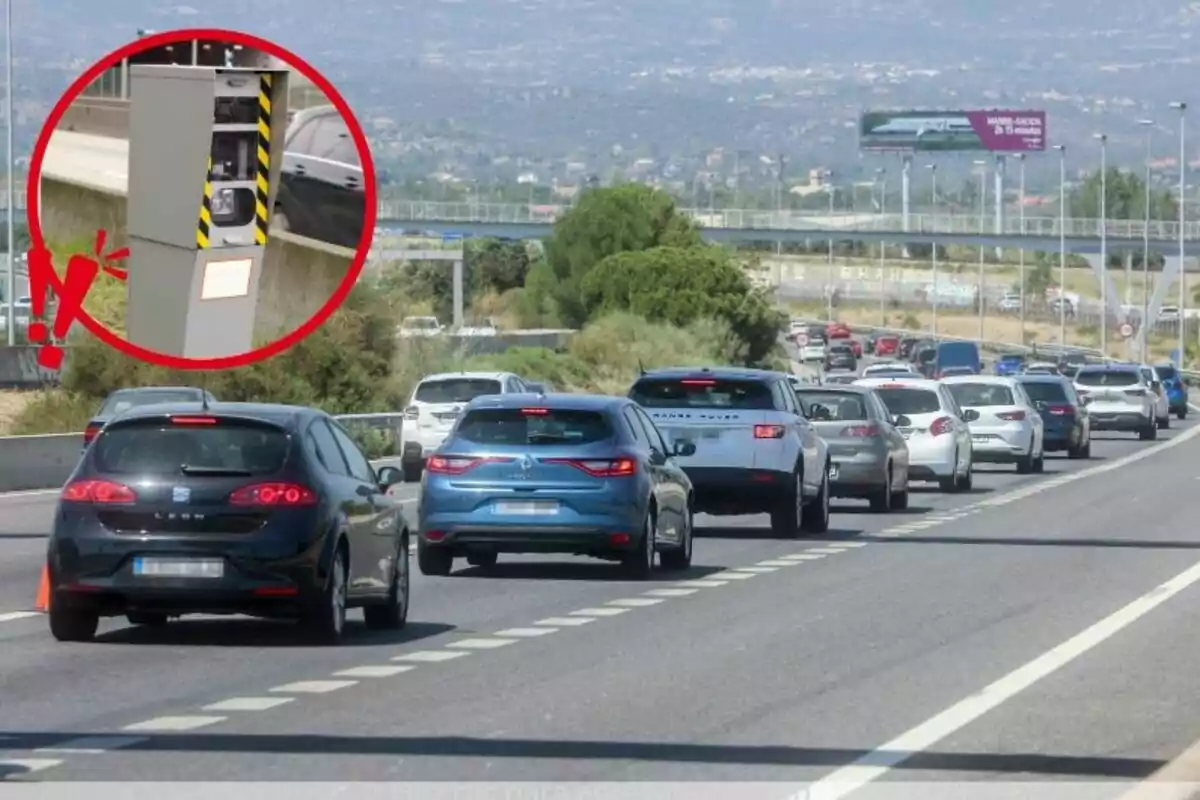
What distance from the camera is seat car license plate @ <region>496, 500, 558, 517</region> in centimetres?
2220

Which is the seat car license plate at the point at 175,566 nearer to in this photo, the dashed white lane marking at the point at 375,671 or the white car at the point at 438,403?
the dashed white lane marking at the point at 375,671

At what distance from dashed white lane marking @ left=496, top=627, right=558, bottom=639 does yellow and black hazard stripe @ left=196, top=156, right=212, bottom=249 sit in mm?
3741

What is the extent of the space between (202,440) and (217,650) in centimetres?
136

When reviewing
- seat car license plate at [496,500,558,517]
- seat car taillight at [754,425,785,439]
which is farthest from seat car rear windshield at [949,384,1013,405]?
seat car license plate at [496,500,558,517]

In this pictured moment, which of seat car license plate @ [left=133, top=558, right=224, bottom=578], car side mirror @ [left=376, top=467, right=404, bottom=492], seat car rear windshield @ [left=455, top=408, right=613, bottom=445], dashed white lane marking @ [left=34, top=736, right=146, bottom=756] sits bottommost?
dashed white lane marking @ [left=34, top=736, right=146, bottom=756]

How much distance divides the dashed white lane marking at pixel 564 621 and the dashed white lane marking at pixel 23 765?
6.92m

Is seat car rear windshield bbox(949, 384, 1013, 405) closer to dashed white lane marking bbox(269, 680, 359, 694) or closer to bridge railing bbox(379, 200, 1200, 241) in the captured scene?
dashed white lane marking bbox(269, 680, 359, 694)

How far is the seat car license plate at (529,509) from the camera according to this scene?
874 inches

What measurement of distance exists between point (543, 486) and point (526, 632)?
4.61 meters

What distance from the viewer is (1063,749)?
40.1 feet

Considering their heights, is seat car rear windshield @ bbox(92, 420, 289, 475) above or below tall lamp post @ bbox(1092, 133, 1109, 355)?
below

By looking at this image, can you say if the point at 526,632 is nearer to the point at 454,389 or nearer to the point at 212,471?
the point at 212,471

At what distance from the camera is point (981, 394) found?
4575cm

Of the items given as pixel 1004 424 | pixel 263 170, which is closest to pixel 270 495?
pixel 263 170
